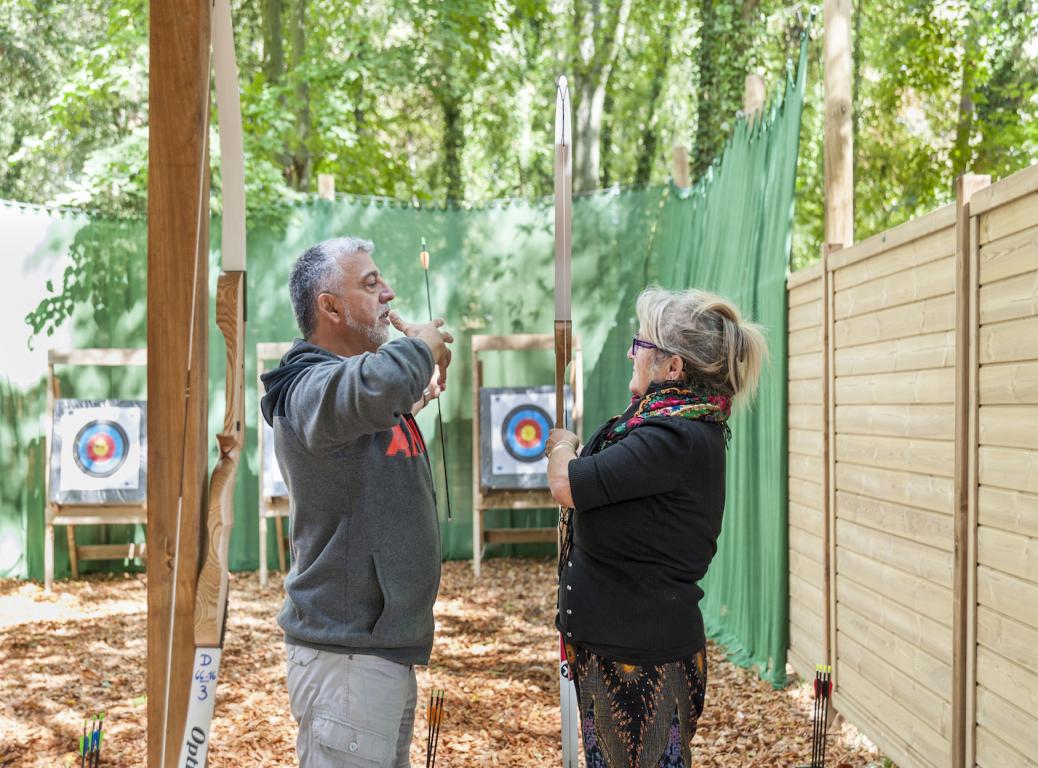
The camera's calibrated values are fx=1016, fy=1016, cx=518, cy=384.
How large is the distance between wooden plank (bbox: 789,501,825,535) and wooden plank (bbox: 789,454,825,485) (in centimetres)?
10

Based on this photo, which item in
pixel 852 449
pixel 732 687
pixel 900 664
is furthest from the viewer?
pixel 732 687

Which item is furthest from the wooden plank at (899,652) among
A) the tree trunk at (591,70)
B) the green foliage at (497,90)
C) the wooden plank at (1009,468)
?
the tree trunk at (591,70)

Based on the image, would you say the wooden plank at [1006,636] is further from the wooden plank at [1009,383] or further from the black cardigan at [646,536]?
the black cardigan at [646,536]

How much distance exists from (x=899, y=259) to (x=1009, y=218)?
0.60 m

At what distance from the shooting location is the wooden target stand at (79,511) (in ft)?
17.0

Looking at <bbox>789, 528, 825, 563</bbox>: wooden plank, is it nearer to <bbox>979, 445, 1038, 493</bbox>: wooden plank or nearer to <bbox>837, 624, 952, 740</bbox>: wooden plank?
<bbox>837, 624, 952, 740</bbox>: wooden plank

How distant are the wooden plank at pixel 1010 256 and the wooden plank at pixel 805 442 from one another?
1.15 m

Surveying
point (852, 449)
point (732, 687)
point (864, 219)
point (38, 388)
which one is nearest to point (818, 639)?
point (732, 687)

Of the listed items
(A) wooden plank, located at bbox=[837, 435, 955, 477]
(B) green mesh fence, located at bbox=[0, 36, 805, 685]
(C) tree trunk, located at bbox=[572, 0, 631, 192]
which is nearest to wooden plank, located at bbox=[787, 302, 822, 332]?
(A) wooden plank, located at bbox=[837, 435, 955, 477]

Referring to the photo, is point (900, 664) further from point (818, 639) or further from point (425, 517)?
point (425, 517)

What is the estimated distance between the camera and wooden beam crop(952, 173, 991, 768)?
2.14 meters

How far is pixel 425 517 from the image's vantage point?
158cm

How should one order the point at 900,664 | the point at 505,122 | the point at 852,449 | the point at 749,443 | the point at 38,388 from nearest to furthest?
the point at 900,664, the point at 852,449, the point at 749,443, the point at 38,388, the point at 505,122

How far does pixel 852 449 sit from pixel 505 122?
11.8m
